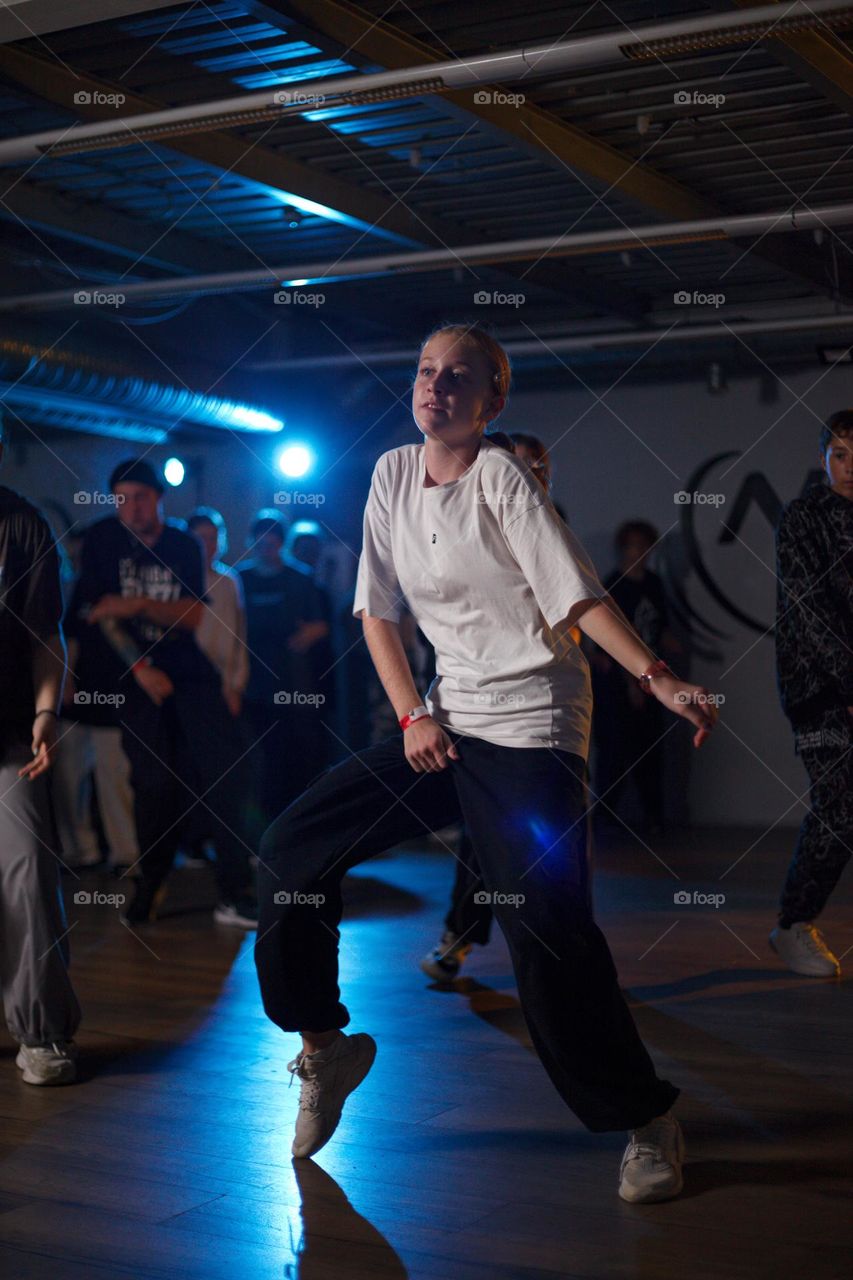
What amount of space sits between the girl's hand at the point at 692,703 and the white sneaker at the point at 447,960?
6.68 feet

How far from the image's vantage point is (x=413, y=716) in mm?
2367

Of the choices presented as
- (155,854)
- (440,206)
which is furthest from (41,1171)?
(440,206)

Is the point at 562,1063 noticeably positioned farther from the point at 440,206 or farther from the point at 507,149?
the point at 440,206

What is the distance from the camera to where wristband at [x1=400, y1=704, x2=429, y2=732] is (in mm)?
2357
